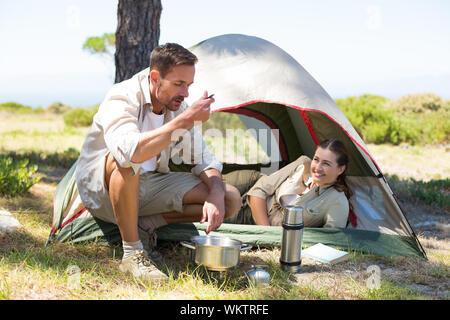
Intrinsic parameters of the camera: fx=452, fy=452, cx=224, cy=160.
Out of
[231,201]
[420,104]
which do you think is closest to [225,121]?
[231,201]

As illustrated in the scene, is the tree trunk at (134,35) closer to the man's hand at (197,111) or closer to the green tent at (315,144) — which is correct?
the green tent at (315,144)

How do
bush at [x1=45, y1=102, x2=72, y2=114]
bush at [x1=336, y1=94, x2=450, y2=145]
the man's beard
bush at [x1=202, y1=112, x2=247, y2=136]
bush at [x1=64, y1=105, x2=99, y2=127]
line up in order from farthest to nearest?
1. bush at [x1=45, y1=102, x2=72, y2=114]
2. bush at [x1=64, y1=105, x2=99, y2=127]
3. bush at [x1=336, y1=94, x2=450, y2=145]
4. bush at [x1=202, y1=112, x2=247, y2=136]
5. the man's beard

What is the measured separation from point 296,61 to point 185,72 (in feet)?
4.15

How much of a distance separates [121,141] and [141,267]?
2.03 feet

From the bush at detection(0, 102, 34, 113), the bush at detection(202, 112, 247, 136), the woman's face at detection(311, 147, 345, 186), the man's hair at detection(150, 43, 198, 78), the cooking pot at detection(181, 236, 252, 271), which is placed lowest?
the bush at detection(0, 102, 34, 113)

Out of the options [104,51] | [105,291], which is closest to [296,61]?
[105,291]

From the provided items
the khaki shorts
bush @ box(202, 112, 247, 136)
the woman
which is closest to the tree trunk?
bush @ box(202, 112, 247, 136)

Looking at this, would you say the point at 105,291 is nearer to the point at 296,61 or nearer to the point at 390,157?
the point at 296,61

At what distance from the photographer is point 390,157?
8117 mm

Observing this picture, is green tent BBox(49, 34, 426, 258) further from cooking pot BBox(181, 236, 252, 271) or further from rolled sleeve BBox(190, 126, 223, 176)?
cooking pot BBox(181, 236, 252, 271)

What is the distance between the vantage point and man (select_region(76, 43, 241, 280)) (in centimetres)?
202

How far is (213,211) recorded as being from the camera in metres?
2.28

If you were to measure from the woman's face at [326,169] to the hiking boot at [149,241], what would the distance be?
1085 millimetres

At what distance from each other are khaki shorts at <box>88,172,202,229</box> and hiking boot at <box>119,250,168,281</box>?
0.33 m
